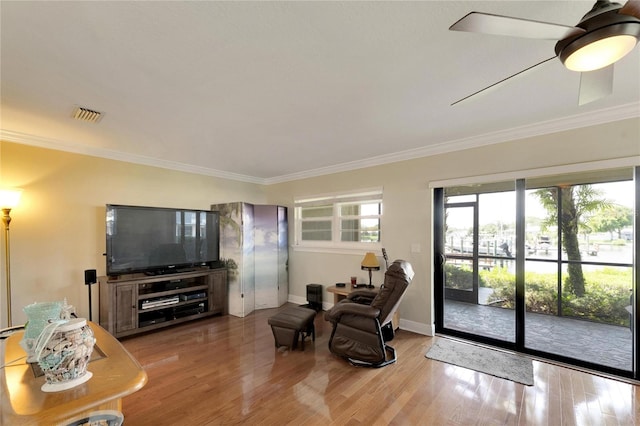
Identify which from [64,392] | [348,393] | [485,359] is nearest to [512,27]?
[64,392]

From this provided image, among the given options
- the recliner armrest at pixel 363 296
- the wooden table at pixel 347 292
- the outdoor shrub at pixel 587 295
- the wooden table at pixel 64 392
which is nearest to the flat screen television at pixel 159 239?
the wooden table at pixel 347 292

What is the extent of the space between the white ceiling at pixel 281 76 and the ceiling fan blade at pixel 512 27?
0.36 metres

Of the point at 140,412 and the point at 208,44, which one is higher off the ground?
the point at 208,44

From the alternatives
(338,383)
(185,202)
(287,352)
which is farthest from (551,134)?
(185,202)

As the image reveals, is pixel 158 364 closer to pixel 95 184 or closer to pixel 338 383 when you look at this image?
pixel 338 383

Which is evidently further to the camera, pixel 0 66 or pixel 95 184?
pixel 95 184

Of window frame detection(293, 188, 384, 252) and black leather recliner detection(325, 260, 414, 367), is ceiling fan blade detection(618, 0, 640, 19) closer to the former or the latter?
black leather recliner detection(325, 260, 414, 367)

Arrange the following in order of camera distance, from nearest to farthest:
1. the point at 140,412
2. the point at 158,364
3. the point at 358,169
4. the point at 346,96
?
the point at 140,412
the point at 346,96
the point at 158,364
the point at 358,169

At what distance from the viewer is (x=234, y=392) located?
2404 millimetres

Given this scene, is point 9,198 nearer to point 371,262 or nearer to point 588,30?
point 371,262

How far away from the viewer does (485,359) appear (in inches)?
117

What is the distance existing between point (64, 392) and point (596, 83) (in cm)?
304

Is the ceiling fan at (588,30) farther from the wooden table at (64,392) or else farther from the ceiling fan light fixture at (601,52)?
the wooden table at (64,392)

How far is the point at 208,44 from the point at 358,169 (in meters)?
3.19
